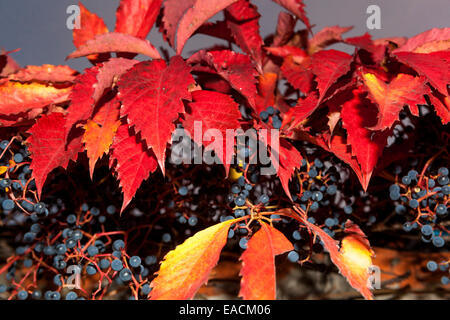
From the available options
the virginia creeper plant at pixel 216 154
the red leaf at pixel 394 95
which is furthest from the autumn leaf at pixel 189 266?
the red leaf at pixel 394 95

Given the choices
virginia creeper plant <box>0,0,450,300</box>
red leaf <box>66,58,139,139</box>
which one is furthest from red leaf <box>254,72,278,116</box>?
red leaf <box>66,58,139,139</box>

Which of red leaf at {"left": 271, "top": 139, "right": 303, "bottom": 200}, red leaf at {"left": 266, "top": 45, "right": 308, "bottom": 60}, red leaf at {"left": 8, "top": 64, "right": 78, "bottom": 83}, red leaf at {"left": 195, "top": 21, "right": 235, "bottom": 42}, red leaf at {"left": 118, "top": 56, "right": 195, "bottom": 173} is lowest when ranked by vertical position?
red leaf at {"left": 271, "top": 139, "right": 303, "bottom": 200}

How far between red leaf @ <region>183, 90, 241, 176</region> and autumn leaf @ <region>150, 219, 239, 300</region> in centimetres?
5

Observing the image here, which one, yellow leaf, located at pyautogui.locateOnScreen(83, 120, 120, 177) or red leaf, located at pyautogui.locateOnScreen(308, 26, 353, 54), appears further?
red leaf, located at pyautogui.locateOnScreen(308, 26, 353, 54)

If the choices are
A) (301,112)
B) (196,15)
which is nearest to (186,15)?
(196,15)

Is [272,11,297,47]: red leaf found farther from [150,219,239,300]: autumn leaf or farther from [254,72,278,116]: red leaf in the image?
[150,219,239,300]: autumn leaf

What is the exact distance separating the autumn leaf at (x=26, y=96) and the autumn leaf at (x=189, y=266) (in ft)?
0.45

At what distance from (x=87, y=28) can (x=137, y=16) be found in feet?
0.14

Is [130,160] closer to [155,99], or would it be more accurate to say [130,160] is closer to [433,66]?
[155,99]

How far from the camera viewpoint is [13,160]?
0.26 metres

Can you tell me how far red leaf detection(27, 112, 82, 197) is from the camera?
0.74 feet

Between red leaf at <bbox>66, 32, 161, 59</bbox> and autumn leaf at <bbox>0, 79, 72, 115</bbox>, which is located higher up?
red leaf at <bbox>66, 32, 161, 59</bbox>
